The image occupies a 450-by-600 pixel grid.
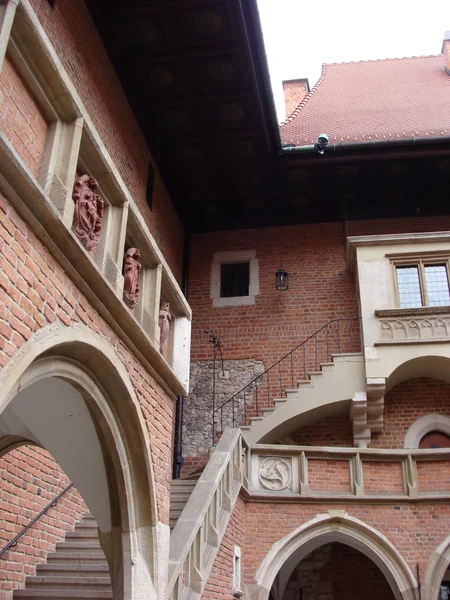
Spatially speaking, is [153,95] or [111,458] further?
[153,95]

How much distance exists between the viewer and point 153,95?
12.2 m

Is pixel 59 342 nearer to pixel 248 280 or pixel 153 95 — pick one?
pixel 153 95

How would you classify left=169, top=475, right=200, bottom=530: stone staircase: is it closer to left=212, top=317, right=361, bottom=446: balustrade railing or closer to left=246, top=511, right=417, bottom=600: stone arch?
left=246, top=511, right=417, bottom=600: stone arch

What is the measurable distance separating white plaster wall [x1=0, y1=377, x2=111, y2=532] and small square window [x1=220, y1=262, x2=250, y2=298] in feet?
33.5

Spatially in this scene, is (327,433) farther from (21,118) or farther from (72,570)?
(21,118)

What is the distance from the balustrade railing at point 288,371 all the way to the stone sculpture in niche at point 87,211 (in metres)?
9.49

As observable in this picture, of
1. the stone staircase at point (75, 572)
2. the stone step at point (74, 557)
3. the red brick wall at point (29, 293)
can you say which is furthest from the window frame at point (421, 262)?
the red brick wall at point (29, 293)

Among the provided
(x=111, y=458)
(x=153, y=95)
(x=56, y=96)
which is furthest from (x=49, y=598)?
(x=153, y=95)

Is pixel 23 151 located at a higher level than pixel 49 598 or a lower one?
higher

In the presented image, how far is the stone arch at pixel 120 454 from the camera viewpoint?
4.48 m

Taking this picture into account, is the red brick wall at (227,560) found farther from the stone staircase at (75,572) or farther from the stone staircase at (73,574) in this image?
the stone staircase at (73,574)

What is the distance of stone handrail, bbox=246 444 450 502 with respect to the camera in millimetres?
9578

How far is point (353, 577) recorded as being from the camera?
38.6ft

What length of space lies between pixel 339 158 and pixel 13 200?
11419 millimetres
